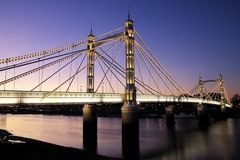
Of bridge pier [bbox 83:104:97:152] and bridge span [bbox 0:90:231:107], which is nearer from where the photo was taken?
bridge span [bbox 0:90:231:107]

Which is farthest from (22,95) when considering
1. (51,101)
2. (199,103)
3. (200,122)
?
(199,103)

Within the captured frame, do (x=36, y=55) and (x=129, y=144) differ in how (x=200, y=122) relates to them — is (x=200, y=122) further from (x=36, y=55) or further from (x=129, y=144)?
(x=36, y=55)

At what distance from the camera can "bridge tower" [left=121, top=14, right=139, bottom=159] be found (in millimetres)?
43562

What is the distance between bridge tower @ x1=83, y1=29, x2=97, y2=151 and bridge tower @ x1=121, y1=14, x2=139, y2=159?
6.39 metres

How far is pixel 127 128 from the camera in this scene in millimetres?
44562

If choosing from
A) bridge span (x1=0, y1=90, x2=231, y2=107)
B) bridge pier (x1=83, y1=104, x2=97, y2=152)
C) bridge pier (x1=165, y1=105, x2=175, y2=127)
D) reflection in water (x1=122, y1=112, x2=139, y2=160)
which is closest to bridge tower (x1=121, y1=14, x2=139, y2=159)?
reflection in water (x1=122, y1=112, x2=139, y2=160)

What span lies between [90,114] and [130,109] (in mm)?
9658

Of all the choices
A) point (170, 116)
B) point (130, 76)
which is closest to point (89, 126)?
point (130, 76)

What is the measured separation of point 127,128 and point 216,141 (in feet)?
62.0

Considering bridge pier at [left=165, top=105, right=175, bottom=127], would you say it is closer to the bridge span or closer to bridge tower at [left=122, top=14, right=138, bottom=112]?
the bridge span

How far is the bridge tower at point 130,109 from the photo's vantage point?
1715 inches

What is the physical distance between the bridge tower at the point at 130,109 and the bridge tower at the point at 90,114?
6392 millimetres

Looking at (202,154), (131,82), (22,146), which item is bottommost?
(202,154)

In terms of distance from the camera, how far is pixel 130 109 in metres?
45.7
